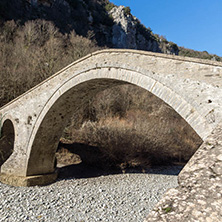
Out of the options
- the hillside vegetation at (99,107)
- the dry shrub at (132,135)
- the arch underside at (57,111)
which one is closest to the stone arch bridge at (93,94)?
the arch underside at (57,111)

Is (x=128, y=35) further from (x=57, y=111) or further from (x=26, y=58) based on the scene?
(x=57, y=111)

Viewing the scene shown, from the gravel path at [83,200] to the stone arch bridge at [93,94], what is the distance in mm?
744

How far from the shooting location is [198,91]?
11.3 feet

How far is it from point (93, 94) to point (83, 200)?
10.8 ft

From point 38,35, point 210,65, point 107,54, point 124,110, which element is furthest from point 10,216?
point 38,35

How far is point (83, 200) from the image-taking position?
647cm

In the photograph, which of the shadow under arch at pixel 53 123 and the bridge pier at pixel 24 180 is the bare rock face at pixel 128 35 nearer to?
the shadow under arch at pixel 53 123

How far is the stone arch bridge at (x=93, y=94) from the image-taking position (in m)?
3.38

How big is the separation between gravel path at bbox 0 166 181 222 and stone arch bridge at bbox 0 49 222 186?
0.74 m

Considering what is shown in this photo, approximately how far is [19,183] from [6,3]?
20799 mm

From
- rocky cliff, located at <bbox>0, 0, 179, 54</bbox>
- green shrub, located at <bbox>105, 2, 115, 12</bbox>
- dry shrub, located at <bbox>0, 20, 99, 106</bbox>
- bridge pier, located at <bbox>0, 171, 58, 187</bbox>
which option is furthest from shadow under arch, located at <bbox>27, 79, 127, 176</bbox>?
green shrub, located at <bbox>105, 2, 115, 12</bbox>

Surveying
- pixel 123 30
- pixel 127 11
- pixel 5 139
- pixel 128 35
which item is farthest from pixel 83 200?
pixel 127 11

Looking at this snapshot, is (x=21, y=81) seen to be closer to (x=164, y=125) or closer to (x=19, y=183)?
(x=19, y=183)

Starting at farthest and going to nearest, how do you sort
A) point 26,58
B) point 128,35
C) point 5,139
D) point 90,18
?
point 128,35
point 90,18
point 26,58
point 5,139
